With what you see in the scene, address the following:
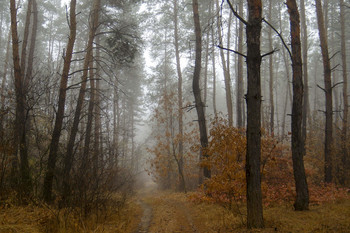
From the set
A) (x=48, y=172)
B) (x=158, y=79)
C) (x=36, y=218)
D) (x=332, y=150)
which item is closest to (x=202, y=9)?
(x=158, y=79)

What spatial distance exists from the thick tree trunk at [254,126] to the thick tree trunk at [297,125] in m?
2.80

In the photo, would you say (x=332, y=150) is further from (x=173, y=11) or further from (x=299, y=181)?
(x=173, y=11)

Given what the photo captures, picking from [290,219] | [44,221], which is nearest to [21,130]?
[44,221]

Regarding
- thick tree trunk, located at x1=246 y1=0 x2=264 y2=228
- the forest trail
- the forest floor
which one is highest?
thick tree trunk, located at x1=246 y1=0 x2=264 y2=228

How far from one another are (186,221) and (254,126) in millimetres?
4407

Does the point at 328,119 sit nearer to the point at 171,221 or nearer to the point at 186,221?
the point at 186,221

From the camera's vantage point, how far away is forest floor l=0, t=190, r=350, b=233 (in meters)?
5.84

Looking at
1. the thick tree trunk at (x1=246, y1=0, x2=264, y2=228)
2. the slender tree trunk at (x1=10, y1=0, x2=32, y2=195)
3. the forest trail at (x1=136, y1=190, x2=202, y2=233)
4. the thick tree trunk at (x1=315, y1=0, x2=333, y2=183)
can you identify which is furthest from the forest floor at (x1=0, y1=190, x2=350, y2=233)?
the thick tree trunk at (x1=315, y1=0, x2=333, y2=183)

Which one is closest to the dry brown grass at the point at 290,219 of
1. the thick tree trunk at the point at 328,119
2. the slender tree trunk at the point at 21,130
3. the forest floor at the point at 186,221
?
the forest floor at the point at 186,221

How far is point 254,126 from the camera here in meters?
5.98

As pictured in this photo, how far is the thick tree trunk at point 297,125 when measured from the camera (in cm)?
790

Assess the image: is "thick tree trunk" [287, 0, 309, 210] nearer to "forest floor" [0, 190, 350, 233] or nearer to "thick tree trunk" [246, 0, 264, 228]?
"forest floor" [0, 190, 350, 233]

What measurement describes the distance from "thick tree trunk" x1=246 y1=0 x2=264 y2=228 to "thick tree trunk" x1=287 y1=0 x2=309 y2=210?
9.18 ft

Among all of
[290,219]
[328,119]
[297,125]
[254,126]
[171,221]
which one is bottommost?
[171,221]
